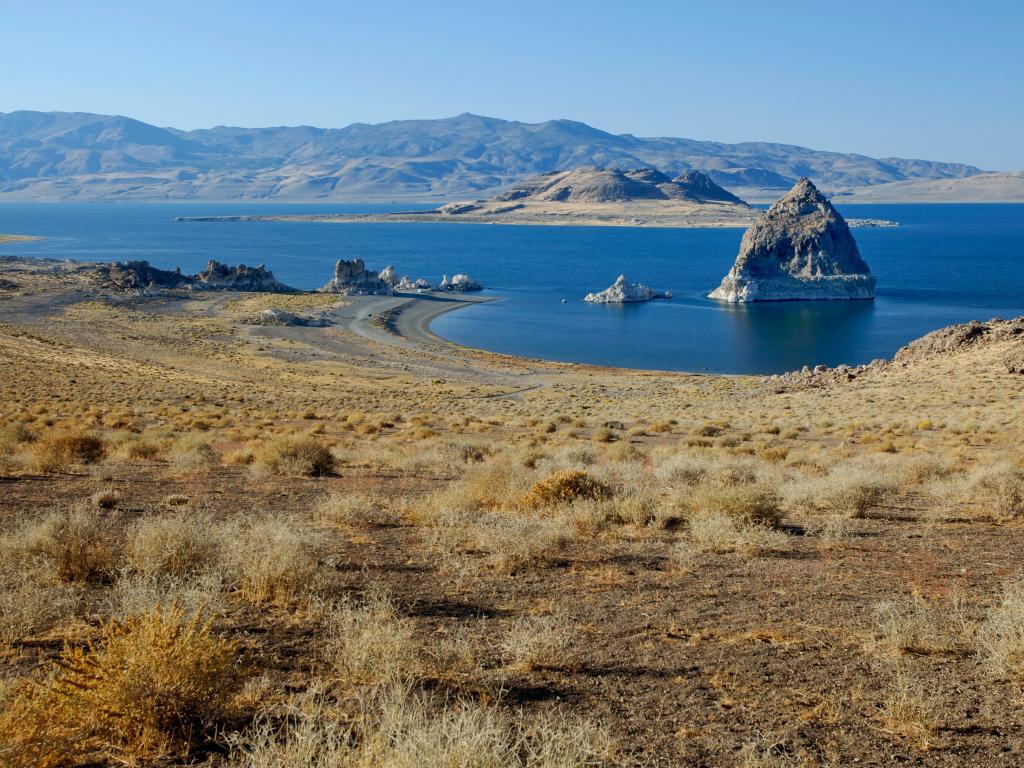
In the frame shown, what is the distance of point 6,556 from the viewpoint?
8344mm

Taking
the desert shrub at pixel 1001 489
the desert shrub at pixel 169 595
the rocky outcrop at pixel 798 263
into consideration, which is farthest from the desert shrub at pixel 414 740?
the rocky outcrop at pixel 798 263

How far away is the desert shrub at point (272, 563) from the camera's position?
299 inches

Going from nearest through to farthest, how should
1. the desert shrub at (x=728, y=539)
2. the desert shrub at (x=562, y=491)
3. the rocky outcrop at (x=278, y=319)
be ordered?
the desert shrub at (x=728, y=539) < the desert shrub at (x=562, y=491) < the rocky outcrop at (x=278, y=319)

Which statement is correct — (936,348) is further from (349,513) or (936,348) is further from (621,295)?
(621,295)

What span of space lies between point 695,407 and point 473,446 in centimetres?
1714

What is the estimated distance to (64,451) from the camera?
15.4m

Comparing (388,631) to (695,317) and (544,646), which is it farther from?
(695,317)

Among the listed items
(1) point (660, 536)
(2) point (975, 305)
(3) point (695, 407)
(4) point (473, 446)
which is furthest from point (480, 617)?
(2) point (975, 305)

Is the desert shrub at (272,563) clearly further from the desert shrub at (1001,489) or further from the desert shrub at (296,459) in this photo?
the desert shrub at (1001,489)

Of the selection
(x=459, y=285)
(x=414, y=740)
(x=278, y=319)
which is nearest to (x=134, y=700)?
(x=414, y=740)

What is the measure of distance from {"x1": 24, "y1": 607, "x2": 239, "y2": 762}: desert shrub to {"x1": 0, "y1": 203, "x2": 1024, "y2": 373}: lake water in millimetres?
59899

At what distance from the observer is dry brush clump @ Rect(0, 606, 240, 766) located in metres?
4.77

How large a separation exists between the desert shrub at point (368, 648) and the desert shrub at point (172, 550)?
2.06m

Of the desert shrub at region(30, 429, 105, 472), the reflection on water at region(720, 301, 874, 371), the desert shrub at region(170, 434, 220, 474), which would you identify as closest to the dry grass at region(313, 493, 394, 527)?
the desert shrub at region(170, 434, 220, 474)
